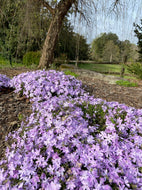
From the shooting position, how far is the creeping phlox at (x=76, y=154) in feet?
4.10

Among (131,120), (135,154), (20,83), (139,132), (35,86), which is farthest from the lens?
(20,83)

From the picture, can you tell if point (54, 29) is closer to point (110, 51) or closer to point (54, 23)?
point (54, 23)

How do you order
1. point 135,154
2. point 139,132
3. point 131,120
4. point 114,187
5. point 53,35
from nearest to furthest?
point 114,187 < point 135,154 < point 139,132 < point 131,120 < point 53,35

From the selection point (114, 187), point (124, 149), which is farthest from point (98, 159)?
point (124, 149)

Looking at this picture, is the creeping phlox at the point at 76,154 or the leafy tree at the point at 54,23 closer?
the creeping phlox at the point at 76,154

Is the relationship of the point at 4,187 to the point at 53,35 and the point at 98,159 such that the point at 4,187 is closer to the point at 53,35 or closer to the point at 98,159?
the point at 98,159

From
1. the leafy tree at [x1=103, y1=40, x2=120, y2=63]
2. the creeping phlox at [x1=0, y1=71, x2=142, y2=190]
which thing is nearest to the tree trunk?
the creeping phlox at [x1=0, y1=71, x2=142, y2=190]

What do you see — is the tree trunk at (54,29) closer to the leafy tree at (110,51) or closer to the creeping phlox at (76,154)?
the creeping phlox at (76,154)

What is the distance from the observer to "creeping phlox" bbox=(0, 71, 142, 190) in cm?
125

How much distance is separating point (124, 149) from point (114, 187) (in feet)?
1.47

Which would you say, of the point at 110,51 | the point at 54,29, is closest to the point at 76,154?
the point at 54,29

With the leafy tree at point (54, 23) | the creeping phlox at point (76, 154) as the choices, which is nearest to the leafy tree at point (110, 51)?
the leafy tree at point (54, 23)

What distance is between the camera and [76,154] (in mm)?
1471

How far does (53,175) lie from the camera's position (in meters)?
1.40
